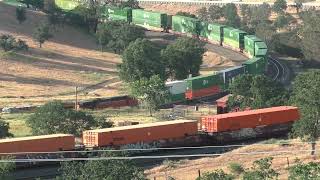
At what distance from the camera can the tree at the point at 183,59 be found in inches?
3570

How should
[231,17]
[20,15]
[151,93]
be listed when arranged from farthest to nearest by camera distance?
1. [231,17]
2. [20,15]
3. [151,93]

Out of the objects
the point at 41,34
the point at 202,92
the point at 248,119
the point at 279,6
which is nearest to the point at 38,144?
the point at 248,119

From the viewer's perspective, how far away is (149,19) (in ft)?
464

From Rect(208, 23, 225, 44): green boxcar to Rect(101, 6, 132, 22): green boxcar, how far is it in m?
24.7

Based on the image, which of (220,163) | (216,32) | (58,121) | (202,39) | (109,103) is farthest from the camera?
(202,39)

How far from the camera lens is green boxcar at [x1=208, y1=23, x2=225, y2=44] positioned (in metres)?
125

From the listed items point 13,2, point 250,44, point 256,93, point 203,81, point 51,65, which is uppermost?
point 13,2

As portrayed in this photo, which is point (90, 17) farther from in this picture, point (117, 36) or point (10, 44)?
point (10, 44)

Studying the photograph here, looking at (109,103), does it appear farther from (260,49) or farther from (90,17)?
(90,17)

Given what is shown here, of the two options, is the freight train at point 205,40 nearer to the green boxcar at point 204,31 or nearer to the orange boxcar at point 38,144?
the green boxcar at point 204,31

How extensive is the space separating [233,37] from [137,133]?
74.1m

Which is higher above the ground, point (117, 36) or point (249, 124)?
point (117, 36)

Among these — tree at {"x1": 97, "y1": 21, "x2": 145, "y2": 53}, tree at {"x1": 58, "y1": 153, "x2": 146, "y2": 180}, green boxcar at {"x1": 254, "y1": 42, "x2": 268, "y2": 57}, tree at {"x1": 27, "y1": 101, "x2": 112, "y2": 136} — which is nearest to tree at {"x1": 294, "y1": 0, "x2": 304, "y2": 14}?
tree at {"x1": 97, "y1": 21, "x2": 145, "y2": 53}

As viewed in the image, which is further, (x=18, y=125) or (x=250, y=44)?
(x=250, y=44)
